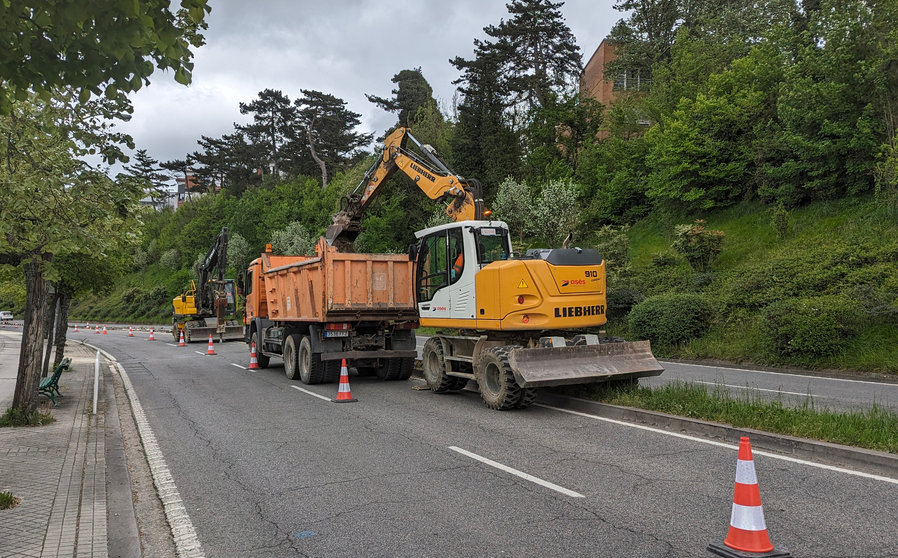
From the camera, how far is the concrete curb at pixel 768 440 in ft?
19.8

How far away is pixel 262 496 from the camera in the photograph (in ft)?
19.7

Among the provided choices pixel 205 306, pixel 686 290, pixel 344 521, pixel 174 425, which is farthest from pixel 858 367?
pixel 205 306

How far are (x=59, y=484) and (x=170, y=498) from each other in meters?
1.27

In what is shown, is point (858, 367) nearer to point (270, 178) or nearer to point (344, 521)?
point (344, 521)

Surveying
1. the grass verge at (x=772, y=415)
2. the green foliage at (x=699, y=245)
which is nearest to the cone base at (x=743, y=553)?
the grass verge at (x=772, y=415)

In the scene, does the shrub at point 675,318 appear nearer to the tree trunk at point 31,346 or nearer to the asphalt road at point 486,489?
the asphalt road at point 486,489

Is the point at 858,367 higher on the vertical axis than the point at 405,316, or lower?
lower

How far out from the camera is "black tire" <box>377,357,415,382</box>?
14.1m

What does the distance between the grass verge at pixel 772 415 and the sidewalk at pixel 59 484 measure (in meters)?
6.74

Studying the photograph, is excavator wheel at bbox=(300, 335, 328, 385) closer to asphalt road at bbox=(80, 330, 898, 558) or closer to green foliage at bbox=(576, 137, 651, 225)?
asphalt road at bbox=(80, 330, 898, 558)

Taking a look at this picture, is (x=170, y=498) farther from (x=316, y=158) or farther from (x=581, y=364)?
(x=316, y=158)

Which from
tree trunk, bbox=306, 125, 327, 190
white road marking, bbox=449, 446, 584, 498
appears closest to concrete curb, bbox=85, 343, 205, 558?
white road marking, bbox=449, 446, 584, 498

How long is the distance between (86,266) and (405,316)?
25.7ft

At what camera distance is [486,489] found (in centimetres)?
588
